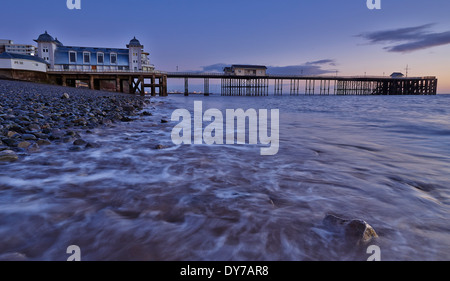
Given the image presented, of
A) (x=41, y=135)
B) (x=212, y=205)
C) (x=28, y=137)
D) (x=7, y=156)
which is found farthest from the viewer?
(x=41, y=135)

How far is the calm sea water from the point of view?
4.90 ft

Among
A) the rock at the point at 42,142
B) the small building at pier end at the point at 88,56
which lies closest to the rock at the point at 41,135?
the rock at the point at 42,142

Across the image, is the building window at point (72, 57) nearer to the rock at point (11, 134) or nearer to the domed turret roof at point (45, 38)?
the domed turret roof at point (45, 38)

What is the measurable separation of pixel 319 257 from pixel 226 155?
2595 mm

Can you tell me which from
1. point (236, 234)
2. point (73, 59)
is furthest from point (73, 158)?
point (73, 59)

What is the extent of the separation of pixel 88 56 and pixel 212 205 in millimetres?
53920

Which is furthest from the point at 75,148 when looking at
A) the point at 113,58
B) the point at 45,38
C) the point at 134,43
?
the point at 45,38

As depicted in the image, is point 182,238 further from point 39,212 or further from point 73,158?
point 73,158

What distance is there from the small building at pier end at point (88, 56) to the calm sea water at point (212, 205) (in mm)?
45692

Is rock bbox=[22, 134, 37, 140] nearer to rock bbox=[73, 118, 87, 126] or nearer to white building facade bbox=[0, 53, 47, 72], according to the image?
rock bbox=[73, 118, 87, 126]

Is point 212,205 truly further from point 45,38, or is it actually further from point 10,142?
point 45,38

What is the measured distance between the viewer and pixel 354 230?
5.36ft

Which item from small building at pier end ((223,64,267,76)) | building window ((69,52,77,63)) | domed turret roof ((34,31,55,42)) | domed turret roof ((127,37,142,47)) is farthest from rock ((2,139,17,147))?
small building at pier end ((223,64,267,76))

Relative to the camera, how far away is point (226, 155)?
3941 mm
